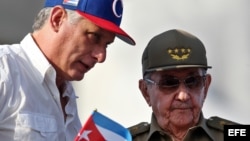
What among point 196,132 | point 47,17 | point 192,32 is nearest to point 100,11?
point 47,17

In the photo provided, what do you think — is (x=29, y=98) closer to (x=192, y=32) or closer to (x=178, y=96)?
(x=178, y=96)

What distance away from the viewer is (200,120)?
108 inches

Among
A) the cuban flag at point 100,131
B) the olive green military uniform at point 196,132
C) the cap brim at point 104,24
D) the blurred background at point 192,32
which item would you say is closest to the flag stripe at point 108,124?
the cuban flag at point 100,131

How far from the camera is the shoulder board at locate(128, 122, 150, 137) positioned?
2.81 meters

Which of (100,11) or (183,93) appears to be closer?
(100,11)

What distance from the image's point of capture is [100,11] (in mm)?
2188

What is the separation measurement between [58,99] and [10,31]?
1584 mm

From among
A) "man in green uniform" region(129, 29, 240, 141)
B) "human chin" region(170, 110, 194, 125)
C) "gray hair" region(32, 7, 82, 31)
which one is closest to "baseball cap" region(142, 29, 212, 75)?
"man in green uniform" region(129, 29, 240, 141)

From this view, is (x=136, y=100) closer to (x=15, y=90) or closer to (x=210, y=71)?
(x=210, y=71)

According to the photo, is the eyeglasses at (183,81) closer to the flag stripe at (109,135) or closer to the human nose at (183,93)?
the human nose at (183,93)

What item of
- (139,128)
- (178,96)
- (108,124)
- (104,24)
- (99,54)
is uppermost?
(104,24)

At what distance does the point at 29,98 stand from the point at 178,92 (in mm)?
869

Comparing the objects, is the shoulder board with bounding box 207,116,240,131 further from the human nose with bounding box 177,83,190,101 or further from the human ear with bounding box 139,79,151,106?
the human ear with bounding box 139,79,151,106

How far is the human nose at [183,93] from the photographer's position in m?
2.70
